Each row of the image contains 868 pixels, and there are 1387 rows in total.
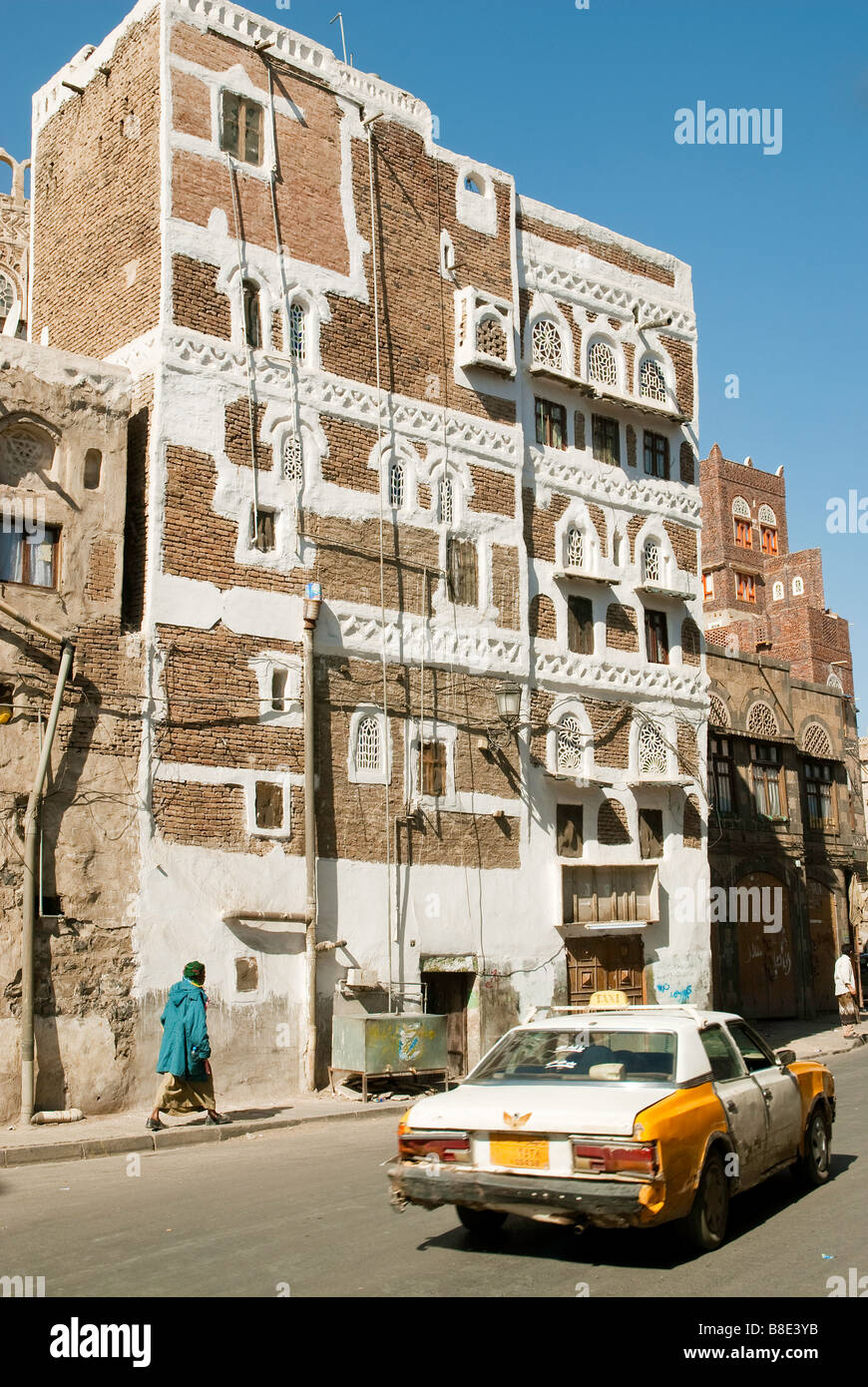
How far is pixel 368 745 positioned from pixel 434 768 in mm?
1489

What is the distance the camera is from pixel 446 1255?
7.89m

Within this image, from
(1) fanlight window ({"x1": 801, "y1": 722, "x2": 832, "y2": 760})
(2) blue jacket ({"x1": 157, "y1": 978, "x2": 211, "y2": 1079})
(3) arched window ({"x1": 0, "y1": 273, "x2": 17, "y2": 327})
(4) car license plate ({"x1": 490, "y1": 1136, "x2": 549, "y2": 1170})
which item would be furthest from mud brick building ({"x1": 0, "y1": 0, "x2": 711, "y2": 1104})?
(4) car license plate ({"x1": 490, "y1": 1136, "x2": 549, "y2": 1170})

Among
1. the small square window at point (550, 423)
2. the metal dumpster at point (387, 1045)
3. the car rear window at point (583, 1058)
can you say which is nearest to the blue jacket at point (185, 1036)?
the metal dumpster at point (387, 1045)

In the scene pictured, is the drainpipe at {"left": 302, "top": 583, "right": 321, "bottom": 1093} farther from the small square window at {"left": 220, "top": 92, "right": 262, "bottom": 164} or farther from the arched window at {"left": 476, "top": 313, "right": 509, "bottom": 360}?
the small square window at {"left": 220, "top": 92, "right": 262, "bottom": 164}

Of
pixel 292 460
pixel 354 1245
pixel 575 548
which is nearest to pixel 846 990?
pixel 575 548

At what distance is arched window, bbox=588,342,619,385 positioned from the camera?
2655 cm

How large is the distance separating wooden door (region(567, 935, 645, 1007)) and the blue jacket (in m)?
10.5

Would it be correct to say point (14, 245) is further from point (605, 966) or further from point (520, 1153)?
point (520, 1153)

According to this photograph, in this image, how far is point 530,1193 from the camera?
24.5 feet

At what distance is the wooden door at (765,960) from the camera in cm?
3067
